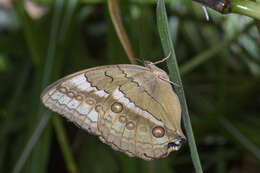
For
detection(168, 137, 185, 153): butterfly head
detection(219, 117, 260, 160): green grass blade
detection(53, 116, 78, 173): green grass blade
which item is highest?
detection(168, 137, 185, 153): butterfly head

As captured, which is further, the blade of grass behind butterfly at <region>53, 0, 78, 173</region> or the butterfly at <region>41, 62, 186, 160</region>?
the blade of grass behind butterfly at <region>53, 0, 78, 173</region>

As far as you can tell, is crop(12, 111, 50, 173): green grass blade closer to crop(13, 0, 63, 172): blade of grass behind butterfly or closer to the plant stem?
crop(13, 0, 63, 172): blade of grass behind butterfly

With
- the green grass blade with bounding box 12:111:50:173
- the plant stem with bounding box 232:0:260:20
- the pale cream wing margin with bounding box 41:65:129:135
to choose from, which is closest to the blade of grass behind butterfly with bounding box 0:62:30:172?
the green grass blade with bounding box 12:111:50:173

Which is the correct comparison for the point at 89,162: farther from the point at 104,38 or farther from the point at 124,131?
the point at 104,38

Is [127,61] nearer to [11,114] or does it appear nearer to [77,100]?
[77,100]

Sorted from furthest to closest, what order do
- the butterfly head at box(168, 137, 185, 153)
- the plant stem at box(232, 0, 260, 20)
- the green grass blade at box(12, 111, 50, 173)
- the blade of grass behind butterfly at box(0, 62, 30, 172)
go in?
the blade of grass behind butterfly at box(0, 62, 30, 172), the green grass blade at box(12, 111, 50, 173), the butterfly head at box(168, 137, 185, 153), the plant stem at box(232, 0, 260, 20)

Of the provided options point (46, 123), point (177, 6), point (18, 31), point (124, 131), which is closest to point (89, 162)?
point (46, 123)
